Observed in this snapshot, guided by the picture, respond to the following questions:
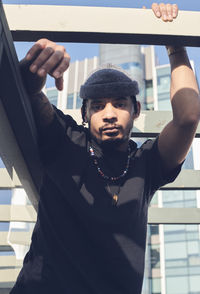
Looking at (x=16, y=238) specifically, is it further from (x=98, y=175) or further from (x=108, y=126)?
(x=108, y=126)

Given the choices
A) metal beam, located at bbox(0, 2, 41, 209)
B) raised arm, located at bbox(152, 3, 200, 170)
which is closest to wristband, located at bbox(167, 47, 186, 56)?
raised arm, located at bbox(152, 3, 200, 170)

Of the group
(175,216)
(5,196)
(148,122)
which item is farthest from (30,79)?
(175,216)

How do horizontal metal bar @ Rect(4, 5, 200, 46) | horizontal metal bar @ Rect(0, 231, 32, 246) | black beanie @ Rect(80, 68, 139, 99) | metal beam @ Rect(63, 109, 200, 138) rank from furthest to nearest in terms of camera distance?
metal beam @ Rect(63, 109, 200, 138) → horizontal metal bar @ Rect(0, 231, 32, 246) → black beanie @ Rect(80, 68, 139, 99) → horizontal metal bar @ Rect(4, 5, 200, 46)

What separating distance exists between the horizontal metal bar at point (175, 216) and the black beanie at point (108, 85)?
105 inches

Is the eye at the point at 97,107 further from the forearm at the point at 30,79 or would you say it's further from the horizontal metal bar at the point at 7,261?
the horizontal metal bar at the point at 7,261

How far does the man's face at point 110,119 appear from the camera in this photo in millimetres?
1707

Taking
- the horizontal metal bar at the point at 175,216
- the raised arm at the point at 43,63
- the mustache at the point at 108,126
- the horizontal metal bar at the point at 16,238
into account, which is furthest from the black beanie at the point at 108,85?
the horizontal metal bar at the point at 175,216

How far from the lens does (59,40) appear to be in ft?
5.61

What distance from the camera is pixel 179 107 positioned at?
1.73 m

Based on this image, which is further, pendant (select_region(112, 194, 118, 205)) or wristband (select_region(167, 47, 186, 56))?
wristband (select_region(167, 47, 186, 56))

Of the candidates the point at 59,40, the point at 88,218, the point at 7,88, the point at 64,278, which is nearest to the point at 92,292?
the point at 64,278

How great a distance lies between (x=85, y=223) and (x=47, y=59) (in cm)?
73

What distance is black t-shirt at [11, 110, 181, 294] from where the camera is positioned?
1.51 m

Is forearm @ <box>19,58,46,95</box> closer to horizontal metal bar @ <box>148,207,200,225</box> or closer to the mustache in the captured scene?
the mustache
